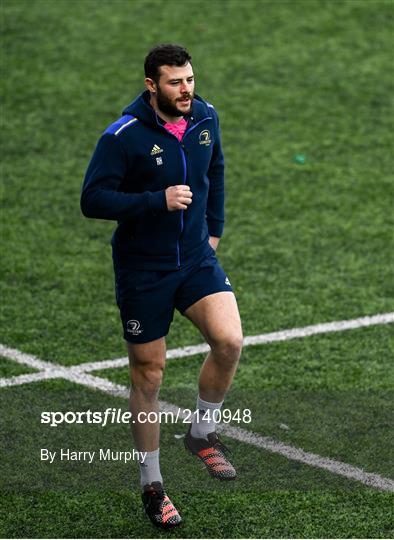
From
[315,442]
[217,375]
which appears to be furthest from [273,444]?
[217,375]

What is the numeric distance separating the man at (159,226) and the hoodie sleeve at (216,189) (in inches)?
0.8

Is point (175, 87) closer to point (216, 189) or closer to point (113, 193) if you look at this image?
point (113, 193)

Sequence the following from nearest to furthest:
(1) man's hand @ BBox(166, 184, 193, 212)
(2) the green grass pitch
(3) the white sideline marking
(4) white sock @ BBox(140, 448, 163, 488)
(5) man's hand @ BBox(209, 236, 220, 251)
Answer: (1) man's hand @ BBox(166, 184, 193, 212), (4) white sock @ BBox(140, 448, 163, 488), (2) the green grass pitch, (5) man's hand @ BBox(209, 236, 220, 251), (3) the white sideline marking

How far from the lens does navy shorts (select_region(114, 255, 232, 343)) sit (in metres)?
6.14

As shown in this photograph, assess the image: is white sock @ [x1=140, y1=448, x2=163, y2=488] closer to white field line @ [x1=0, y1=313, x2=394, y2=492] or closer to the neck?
white field line @ [x1=0, y1=313, x2=394, y2=492]

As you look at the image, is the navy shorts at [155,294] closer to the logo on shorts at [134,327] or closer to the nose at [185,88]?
the logo on shorts at [134,327]

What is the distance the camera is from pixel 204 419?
6605 mm

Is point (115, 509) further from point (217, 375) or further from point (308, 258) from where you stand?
point (308, 258)

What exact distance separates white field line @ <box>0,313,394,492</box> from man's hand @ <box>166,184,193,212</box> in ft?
5.64

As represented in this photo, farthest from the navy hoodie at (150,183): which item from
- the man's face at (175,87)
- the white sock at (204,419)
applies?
the white sock at (204,419)

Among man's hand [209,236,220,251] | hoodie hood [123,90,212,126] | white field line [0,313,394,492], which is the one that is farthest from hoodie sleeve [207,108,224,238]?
white field line [0,313,394,492]

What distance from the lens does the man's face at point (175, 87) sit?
19.5 feet

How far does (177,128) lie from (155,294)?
810 millimetres

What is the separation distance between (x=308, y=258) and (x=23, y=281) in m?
2.20
